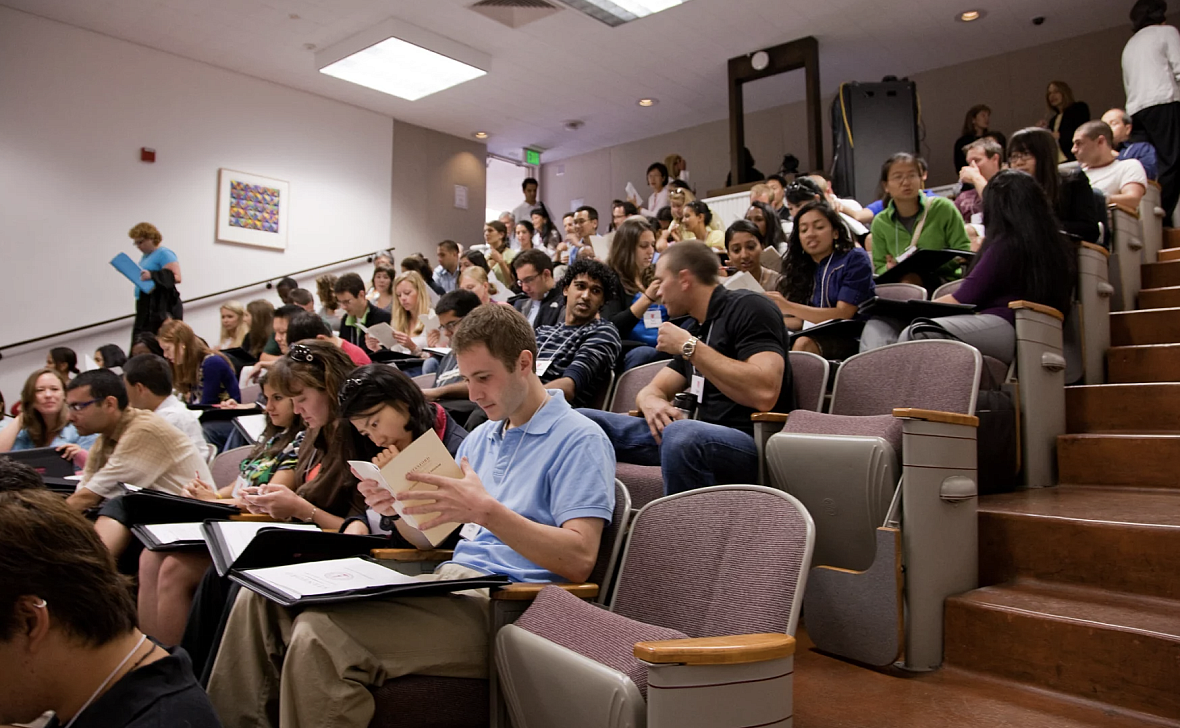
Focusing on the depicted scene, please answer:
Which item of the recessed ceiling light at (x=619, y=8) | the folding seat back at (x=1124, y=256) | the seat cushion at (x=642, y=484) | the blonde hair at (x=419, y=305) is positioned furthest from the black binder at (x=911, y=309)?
the recessed ceiling light at (x=619, y=8)

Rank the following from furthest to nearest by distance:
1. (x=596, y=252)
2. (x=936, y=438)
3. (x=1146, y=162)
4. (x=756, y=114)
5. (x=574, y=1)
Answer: (x=756, y=114), (x=574, y=1), (x=596, y=252), (x=1146, y=162), (x=936, y=438)

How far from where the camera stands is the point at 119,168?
23.1 feet

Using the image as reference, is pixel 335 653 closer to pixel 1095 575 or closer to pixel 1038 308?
pixel 1095 575

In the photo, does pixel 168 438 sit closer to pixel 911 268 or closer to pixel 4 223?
pixel 911 268

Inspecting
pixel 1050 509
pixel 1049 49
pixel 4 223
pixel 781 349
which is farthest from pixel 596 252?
pixel 1049 49

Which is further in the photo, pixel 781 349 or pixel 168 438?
pixel 168 438

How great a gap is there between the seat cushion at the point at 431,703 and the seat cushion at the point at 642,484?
0.82 m

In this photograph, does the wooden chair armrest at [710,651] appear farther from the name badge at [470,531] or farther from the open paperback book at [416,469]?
the name badge at [470,531]

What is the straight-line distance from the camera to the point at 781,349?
2297mm

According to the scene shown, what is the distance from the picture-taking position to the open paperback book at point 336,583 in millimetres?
1261

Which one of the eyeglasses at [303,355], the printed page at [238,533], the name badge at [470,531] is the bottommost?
the printed page at [238,533]

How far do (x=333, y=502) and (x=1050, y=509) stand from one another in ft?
6.48

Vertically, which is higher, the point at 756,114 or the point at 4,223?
the point at 756,114

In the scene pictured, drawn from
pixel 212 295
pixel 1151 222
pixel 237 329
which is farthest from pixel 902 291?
pixel 212 295
